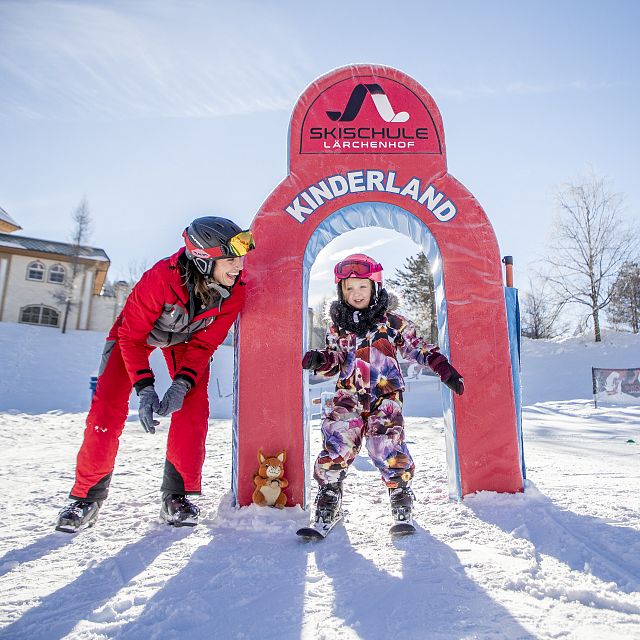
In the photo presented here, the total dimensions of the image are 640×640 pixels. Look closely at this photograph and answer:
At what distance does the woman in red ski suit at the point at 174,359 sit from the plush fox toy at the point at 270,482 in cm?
34

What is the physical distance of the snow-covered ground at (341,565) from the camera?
1.27 m

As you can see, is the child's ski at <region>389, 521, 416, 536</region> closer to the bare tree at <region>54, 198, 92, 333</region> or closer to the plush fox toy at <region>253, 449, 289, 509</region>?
the plush fox toy at <region>253, 449, 289, 509</region>

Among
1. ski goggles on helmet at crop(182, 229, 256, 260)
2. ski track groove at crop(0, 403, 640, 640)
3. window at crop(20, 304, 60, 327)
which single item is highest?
window at crop(20, 304, 60, 327)

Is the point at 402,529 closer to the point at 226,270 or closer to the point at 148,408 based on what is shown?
the point at 148,408

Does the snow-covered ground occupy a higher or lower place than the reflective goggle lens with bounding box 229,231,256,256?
lower

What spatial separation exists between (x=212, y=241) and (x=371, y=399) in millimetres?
1233

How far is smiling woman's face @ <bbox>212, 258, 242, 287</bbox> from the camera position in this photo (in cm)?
261

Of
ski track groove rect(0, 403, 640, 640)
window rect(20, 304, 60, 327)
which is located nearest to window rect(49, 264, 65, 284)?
window rect(20, 304, 60, 327)

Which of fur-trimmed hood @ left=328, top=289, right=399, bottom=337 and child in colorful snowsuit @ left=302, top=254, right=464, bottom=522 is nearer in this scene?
child in colorful snowsuit @ left=302, top=254, right=464, bottom=522

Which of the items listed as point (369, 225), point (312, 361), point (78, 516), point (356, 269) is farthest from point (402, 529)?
point (369, 225)

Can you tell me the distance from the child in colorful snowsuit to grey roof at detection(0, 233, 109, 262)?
86.1 ft

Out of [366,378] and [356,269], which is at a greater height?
[356,269]

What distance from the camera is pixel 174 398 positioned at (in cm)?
235

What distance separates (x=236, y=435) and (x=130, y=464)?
1.63 m
